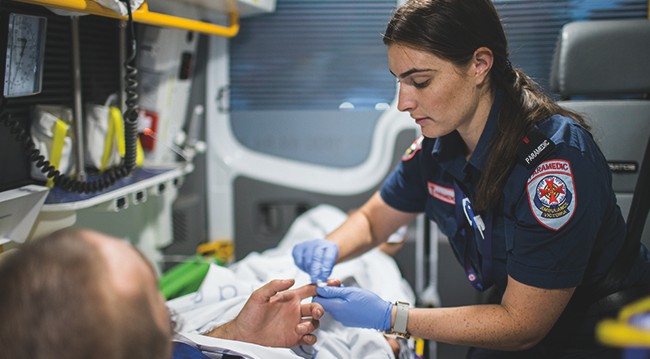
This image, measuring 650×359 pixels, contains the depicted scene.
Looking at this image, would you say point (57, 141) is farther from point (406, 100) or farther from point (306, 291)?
point (406, 100)

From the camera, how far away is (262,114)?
3182 mm

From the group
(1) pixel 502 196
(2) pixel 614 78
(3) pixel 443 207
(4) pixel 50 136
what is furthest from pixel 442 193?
(4) pixel 50 136

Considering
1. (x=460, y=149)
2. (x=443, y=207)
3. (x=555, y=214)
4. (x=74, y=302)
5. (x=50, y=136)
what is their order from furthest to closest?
(x=50, y=136) < (x=443, y=207) < (x=460, y=149) < (x=555, y=214) < (x=74, y=302)

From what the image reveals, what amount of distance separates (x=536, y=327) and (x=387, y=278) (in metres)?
0.93

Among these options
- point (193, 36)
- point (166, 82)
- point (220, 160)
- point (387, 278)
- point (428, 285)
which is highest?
point (193, 36)

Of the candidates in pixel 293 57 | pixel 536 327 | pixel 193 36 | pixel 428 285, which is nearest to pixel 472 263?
pixel 536 327

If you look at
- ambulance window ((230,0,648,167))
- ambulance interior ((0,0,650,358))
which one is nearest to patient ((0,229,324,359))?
ambulance interior ((0,0,650,358))

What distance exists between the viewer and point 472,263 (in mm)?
1861

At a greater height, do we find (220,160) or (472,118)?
(472,118)

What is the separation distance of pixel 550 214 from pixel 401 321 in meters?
0.52

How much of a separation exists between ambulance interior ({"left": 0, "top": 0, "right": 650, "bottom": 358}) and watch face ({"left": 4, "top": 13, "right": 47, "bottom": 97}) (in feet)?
0.42

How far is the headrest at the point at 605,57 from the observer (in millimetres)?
2150

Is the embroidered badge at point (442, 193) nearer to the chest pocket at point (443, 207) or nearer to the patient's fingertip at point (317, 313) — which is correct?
the chest pocket at point (443, 207)

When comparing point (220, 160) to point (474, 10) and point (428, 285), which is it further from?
point (474, 10)
